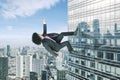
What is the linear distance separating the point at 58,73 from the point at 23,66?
2754 inches

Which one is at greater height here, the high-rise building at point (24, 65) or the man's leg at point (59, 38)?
the man's leg at point (59, 38)

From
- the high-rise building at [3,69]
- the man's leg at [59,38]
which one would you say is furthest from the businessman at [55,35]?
the high-rise building at [3,69]

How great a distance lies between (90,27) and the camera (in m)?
40.7

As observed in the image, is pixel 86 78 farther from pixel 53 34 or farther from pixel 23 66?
pixel 23 66

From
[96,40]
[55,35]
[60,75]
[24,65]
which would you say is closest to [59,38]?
[55,35]

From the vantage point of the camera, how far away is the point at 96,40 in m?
38.5

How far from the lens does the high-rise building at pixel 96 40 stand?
1341 inches

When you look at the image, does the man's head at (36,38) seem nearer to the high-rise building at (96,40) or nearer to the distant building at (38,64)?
the high-rise building at (96,40)

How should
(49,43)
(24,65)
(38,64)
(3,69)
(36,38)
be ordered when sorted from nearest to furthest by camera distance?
(49,43)
(36,38)
(3,69)
(38,64)
(24,65)

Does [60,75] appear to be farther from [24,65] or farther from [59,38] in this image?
[59,38]

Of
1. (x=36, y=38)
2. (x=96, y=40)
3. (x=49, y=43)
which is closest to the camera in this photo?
(x=49, y=43)

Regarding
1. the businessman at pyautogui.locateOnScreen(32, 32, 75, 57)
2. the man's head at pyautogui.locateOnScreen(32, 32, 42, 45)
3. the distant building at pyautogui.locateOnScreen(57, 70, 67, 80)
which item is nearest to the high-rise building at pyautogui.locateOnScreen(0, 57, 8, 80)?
the distant building at pyautogui.locateOnScreen(57, 70, 67, 80)

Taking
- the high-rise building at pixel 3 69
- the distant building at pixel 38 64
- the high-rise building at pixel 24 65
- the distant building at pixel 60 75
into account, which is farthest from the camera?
the high-rise building at pixel 24 65

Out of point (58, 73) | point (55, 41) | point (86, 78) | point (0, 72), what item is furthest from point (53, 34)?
point (0, 72)
